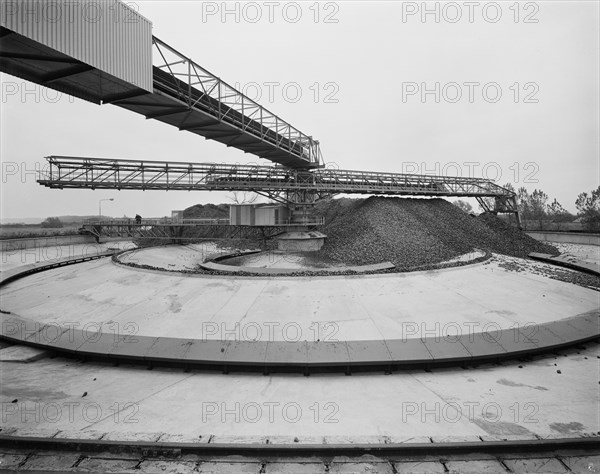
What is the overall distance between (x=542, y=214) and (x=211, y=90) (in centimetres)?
7946

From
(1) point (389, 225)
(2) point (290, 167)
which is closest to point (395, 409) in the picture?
(1) point (389, 225)

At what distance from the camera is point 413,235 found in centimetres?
2402

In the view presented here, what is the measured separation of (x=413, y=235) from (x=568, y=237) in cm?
2556

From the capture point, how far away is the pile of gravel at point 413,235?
21.3 metres

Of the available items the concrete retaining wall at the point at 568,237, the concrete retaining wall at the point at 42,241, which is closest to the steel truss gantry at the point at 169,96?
the concrete retaining wall at the point at 42,241

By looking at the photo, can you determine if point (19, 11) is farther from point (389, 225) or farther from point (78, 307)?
point (389, 225)

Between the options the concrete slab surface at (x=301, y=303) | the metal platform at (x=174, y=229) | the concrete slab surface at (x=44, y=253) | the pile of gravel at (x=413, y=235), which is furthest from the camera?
the metal platform at (x=174, y=229)

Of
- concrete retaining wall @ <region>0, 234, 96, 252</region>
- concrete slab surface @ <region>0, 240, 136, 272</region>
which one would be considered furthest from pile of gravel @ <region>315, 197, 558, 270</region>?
concrete retaining wall @ <region>0, 234, 96, 252</region>

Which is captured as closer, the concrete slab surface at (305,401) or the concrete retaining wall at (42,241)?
the concrete slab surface at (305,401)

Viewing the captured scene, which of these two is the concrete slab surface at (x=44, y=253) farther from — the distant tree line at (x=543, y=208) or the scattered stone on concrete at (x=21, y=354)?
the distant tree line at (x=543, y=208)

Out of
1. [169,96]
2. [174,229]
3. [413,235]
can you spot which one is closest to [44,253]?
[174,229]

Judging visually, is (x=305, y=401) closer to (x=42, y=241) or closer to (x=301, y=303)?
(x=301, y=303)

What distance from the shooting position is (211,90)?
53.8ft

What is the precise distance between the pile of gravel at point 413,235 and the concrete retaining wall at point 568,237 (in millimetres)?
10817
